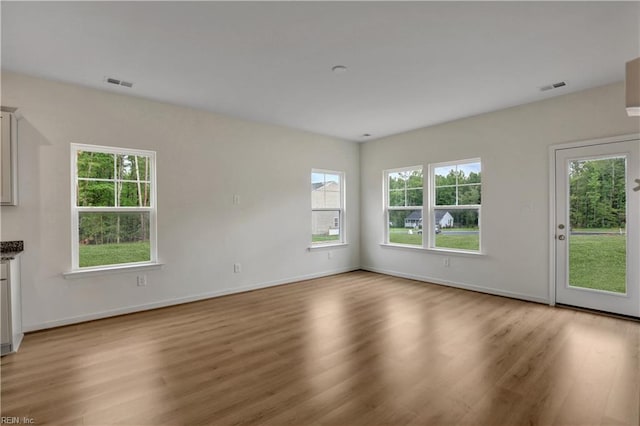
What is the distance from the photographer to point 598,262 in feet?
12.3

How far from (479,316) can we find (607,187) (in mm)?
2156

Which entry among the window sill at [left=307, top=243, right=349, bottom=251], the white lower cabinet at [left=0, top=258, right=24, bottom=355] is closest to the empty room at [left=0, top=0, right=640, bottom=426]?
the white lower cabinet at [left=0, top=258, right=24, bottom=355]

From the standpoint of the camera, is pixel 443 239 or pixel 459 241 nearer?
pixel 459 241

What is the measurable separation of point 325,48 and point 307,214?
332 cm

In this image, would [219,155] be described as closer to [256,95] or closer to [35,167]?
[256,95]

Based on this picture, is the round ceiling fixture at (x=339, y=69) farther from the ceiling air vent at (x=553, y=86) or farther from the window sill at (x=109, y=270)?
the window sill at (x=109, y=270)

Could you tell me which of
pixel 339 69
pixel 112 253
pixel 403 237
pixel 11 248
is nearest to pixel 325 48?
pixel 339 69

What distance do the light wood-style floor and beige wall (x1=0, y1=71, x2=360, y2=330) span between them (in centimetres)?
48

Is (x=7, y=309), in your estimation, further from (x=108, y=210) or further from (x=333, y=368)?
(x=333, y=368)

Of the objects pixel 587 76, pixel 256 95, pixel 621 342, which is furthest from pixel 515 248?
pixel 256 95

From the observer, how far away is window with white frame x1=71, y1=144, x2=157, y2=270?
12.0ft

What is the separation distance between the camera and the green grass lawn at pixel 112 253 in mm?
3684

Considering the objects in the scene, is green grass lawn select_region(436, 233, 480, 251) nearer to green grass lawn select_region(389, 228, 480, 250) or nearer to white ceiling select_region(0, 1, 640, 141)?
green grass lawn select_region(389, 228, 480, 250)

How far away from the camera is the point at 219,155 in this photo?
464cm
